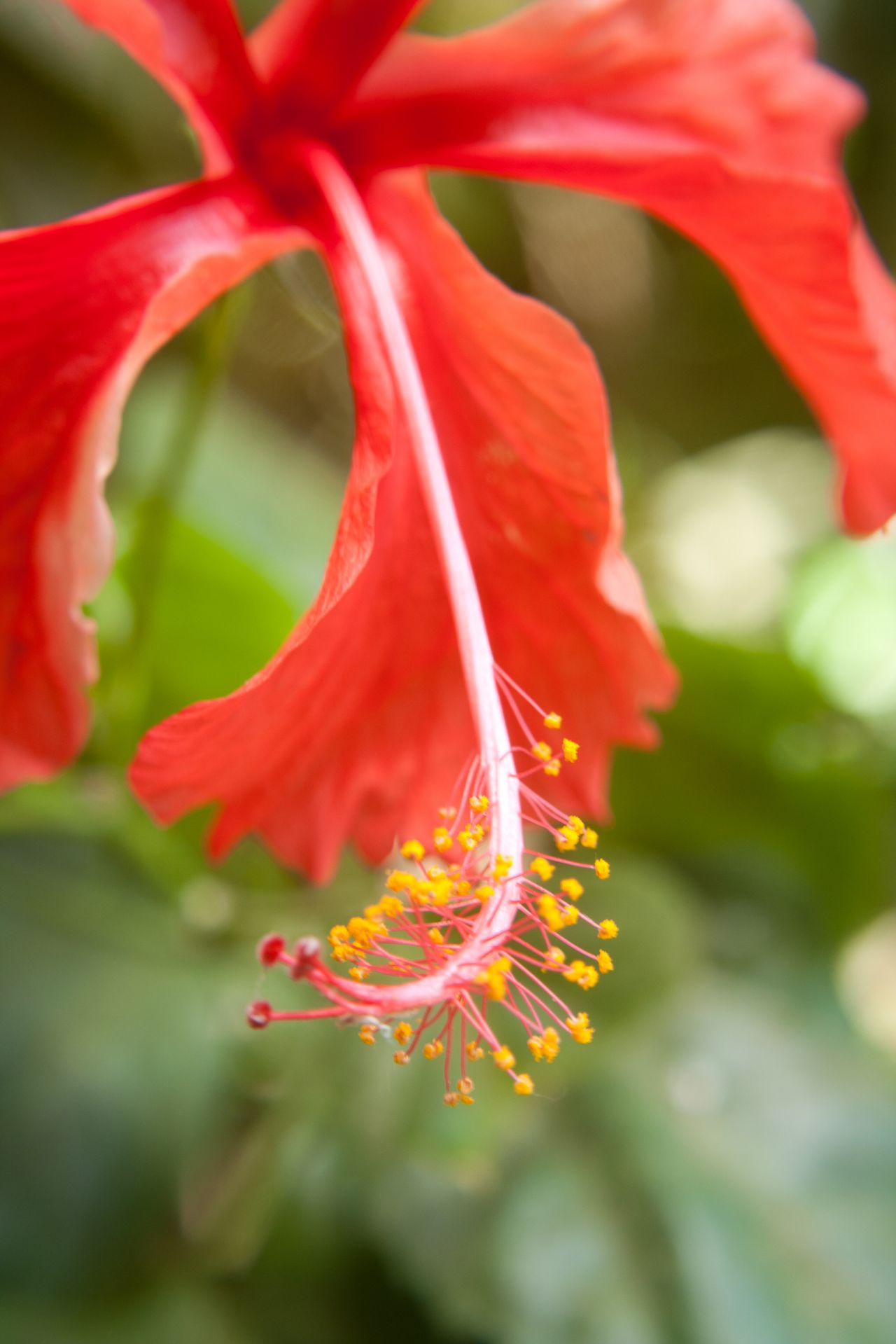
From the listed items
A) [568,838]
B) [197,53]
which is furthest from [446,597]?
[197,53]

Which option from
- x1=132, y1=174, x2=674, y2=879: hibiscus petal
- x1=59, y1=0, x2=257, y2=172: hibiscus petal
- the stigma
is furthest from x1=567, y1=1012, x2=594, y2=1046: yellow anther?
x1=59, y1=0, x2=257, y2=172: hibiscus petal

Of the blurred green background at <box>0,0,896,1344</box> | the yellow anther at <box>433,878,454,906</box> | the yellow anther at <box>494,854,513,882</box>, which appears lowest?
the blurred green background at <box>0,0,896,1344</box>

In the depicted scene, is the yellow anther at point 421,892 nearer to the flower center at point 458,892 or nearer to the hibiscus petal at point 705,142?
the flower center at point 458,892

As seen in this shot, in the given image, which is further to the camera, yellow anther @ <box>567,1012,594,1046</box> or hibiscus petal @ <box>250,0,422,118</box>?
hibiscus petal @ <box>250,0,422,118</box>

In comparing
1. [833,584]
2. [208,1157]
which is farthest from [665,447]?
[208,1157]

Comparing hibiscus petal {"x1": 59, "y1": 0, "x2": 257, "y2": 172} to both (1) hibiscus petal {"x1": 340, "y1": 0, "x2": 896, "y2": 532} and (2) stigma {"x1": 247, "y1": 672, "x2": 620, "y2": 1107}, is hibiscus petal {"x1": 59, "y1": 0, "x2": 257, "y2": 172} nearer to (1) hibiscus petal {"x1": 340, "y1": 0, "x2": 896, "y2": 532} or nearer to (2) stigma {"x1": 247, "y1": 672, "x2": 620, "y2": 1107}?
(1) hibiscus petal {"x1": 340, "y1": 0, "x2": 896, "y2": 532}

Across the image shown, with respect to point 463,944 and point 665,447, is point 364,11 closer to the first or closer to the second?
point 463,944

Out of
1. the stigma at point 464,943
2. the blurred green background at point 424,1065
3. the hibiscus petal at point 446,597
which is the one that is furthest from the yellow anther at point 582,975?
the blurred green background at point 424,1065
